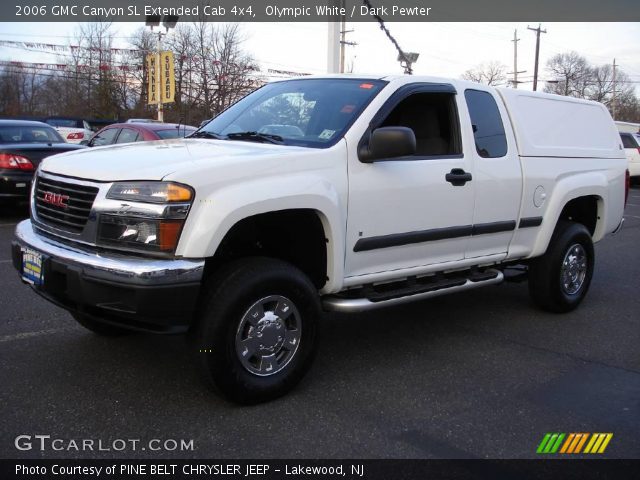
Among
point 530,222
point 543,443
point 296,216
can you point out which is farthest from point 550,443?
point 530,222

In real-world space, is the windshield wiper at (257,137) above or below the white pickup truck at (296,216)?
above

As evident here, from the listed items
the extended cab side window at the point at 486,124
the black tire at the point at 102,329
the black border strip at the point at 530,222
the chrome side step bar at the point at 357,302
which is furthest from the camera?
the black border strip at the point at 530,222

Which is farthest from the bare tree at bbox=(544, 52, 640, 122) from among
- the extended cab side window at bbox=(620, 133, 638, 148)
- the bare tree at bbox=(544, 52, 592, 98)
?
the extended cab side window at bbox=(620, 133, 638, 148)

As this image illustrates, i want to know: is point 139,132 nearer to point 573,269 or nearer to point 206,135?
point 206,135

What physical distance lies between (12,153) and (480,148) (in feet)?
24.8

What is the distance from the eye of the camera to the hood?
329cm

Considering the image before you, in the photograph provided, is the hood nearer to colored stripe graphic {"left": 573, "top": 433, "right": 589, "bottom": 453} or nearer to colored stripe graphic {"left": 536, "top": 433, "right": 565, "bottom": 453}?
colored stripe graphic {"left": 536, "top": 433, "right": 565, "bottom": 453}

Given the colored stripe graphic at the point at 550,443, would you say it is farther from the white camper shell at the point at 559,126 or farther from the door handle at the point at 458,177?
the white camper shell at the point at 559,126

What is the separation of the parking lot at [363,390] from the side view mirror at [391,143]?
1426 mm

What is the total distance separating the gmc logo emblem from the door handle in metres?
2.46

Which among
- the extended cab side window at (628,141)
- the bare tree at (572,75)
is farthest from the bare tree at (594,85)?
the extended cab side window at (628,141)

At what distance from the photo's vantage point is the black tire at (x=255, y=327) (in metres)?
3.31

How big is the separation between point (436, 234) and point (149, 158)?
2015mm

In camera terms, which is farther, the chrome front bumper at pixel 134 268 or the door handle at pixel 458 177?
the door handle at pixel 458 177
